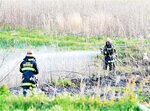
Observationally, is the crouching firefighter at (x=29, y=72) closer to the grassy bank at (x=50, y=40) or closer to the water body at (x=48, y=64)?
the water body at (x=48, y=64)

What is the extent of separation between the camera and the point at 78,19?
2511 centimetres

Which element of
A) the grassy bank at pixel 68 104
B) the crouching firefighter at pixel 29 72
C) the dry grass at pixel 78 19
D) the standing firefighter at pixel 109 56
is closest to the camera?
the grassy bank at pixel 68 104

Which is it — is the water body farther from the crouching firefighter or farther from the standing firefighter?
the crouching firefighter

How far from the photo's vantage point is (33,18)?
2559cm

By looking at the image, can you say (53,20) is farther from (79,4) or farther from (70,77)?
(70,77)

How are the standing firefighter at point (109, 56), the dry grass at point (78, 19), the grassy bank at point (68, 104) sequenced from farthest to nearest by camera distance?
1. the dry grass at point (78, 19)
2. the standing firefighter at point (109, 56)
3. the grassy bank at point (68, 104)

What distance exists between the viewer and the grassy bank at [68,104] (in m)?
7.70

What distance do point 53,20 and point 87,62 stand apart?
23.7 ft

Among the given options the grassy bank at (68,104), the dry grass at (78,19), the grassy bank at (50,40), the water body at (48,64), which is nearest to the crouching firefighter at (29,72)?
the water body at (48,64)

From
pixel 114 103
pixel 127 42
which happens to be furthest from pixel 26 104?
pixel 127 42

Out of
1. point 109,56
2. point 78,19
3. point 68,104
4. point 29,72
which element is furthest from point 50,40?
point 68,104

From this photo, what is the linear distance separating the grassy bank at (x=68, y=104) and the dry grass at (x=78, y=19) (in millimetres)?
16462

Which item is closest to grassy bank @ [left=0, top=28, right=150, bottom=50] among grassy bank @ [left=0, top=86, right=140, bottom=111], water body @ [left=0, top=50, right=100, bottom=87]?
water body @ [left=0, top=50, right=100, bottom=87]

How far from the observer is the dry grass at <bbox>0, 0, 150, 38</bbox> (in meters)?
24.7
